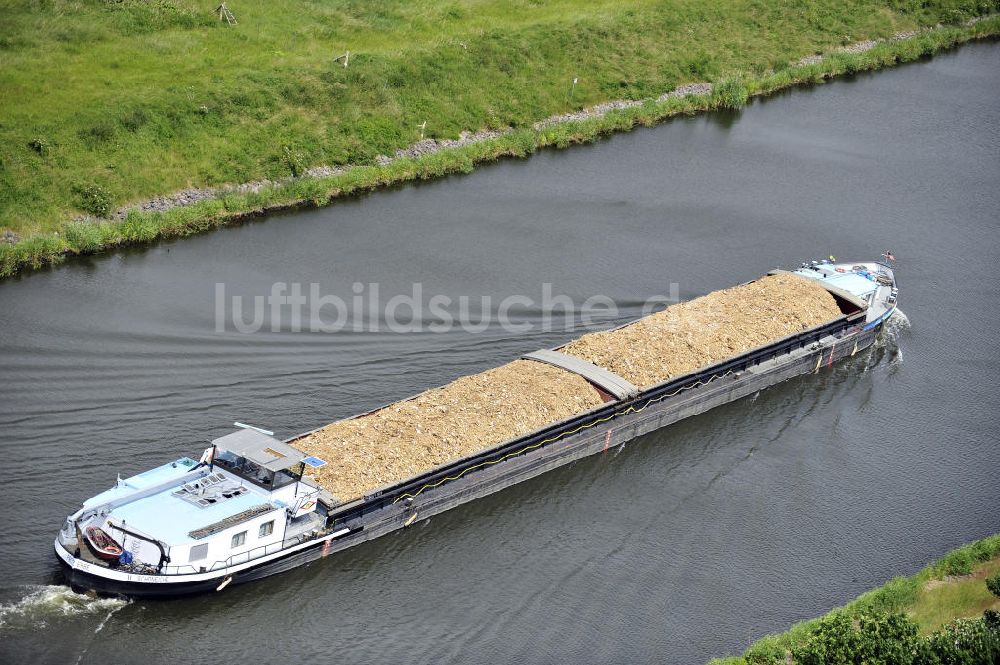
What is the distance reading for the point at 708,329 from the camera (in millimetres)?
44062

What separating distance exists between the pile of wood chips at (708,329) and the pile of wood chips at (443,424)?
257cm

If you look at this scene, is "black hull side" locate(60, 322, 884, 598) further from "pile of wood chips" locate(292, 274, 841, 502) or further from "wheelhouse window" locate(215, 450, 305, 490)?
"wheelhouse window" locate(215, 450, 305, 490)

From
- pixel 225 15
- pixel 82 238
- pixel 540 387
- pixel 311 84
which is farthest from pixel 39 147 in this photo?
pixel 540 387

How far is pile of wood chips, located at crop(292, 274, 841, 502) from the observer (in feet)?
114

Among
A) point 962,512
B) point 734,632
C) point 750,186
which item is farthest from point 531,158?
point 734,632

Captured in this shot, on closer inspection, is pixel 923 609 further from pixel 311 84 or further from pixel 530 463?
pixel 311 84

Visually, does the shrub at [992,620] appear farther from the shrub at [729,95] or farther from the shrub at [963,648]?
the shrub at [729,95]

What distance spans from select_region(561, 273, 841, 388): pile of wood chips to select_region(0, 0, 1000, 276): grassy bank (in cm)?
1865

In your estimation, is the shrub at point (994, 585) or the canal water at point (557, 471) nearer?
the shrub at point (994, 585)

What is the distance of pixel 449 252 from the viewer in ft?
167

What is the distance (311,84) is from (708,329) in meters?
28.9

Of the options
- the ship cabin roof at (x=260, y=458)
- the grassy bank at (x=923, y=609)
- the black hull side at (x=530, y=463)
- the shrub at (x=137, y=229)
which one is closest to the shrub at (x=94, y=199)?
the shrub at (x=137, y=229)

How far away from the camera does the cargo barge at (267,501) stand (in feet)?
99.9

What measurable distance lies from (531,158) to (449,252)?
14530mm
